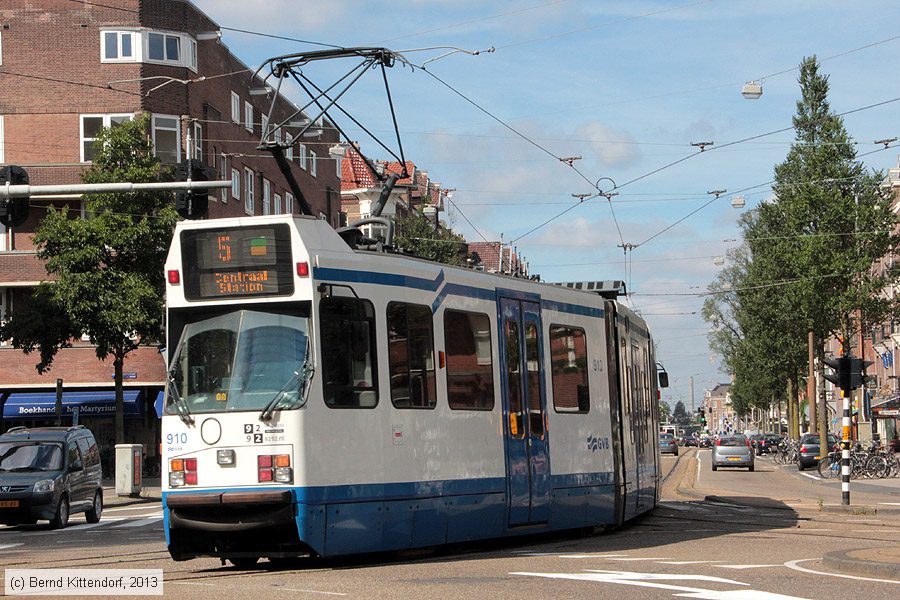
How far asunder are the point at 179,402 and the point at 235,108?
Result: 137ft

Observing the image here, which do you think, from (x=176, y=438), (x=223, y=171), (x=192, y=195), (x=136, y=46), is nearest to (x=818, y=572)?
(x=176, y=438)

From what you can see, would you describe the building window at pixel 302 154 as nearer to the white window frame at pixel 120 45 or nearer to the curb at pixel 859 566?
the white window frame at pixel 120 45

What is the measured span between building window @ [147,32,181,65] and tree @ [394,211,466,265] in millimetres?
12161

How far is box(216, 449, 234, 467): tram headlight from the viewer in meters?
12.4

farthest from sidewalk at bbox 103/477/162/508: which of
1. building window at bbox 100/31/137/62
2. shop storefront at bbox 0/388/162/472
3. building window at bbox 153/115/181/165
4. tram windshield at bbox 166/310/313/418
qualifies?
tram windshield at bbox 166/310/313/418

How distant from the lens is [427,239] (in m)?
57.5

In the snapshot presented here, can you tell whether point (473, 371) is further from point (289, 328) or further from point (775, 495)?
point (775, 495)

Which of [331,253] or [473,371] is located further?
[473,371]

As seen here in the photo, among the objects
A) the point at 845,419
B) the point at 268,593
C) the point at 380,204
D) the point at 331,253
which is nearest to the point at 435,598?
the point at 268,593

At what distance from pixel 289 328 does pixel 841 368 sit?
572 inches

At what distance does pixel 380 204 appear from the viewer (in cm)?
1692

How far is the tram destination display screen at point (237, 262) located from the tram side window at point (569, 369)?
4.96 meters

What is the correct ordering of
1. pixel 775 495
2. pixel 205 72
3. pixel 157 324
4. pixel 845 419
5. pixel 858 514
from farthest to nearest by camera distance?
1. pixel 205 72
2. pixel 157 324
3. pixel 775 495
4. pixel 845 419
5. pixel 858 514

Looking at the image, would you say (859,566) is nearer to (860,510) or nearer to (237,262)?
(237,262)
